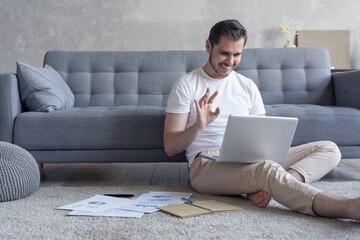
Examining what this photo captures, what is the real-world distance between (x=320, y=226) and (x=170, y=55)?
1.92 m

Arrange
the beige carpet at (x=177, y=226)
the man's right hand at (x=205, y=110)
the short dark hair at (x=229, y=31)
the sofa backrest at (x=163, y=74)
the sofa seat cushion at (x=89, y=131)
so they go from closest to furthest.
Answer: the beige carpet at (x=177, y=226) → the man's right hand at (x=205, y=110) → the short dark hair at (x=229, y=31) → the sofa seat cushion at (x=89, y=131) → the sofa backrest at (x=163, y=74)

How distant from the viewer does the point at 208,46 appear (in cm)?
204

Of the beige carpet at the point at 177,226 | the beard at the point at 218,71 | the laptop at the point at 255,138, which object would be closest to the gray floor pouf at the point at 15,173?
the beige carpet at the point at 177,226

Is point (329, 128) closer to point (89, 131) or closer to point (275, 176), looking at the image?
point (275, 176)

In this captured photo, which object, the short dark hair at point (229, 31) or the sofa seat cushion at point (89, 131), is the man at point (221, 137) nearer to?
the short dark hair at point (229, 31)

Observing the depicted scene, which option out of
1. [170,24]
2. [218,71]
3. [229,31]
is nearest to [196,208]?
[218,71]

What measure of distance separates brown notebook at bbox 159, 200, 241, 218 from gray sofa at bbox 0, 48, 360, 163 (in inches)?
27.1

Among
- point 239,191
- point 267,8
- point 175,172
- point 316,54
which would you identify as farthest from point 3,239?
point 267,8

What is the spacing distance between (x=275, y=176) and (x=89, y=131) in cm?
117

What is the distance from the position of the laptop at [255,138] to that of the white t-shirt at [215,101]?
0.50 feet

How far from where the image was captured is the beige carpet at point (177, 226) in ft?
4.76

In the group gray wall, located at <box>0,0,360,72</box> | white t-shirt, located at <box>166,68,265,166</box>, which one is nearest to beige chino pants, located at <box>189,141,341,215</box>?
white t-shirt, located at <box>166,68,265,166</box>

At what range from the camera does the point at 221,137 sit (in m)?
2.05

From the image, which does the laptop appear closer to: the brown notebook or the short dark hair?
the brown notebook
